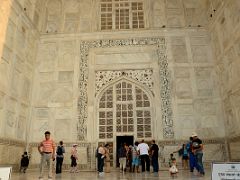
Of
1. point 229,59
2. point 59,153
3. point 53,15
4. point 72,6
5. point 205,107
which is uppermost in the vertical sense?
point 72,6

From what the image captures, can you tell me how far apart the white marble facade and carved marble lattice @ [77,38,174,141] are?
4cm

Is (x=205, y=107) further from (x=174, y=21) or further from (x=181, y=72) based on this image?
(x=174, y=21)

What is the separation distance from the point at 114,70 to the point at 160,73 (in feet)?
6.67

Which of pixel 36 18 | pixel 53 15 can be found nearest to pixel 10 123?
pixel 36 18

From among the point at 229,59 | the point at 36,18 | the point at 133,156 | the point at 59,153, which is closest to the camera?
the point at 59,153

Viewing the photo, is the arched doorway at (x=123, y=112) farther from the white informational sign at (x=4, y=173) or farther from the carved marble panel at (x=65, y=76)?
the white informational sign at (x=4, y=173)

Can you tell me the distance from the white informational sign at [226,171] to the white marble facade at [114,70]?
22.8 ft

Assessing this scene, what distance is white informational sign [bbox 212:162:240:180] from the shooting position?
2992 millimetres

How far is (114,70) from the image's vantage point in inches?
465

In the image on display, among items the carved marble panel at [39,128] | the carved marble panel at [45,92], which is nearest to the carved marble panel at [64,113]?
the carved marble panel at [39,128]

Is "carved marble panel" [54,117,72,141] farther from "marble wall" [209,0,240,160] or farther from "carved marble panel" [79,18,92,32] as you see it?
"marble wall" [209,0,240,160]

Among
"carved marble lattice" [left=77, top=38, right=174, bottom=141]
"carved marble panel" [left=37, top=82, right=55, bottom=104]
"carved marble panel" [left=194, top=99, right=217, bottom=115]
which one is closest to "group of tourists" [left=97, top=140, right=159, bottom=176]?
"carved marble lattice" [left=77, top=38, right=174, bottom=141]

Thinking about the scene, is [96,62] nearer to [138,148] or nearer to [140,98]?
[140,98]

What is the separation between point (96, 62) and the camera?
1205 centimetres
